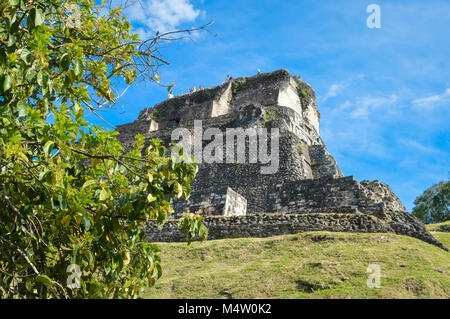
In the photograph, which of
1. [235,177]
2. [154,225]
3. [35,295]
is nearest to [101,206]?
[35,295]

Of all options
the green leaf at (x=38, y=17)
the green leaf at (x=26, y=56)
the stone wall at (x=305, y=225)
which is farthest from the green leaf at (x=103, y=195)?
the stone wall at (x=305, y=225)

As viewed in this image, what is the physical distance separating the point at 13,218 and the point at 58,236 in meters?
0.64

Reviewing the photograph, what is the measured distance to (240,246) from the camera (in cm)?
1030

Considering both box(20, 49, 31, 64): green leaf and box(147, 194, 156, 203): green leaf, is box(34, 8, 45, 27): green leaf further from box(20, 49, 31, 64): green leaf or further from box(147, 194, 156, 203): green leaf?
box(147, 194, 156, 203): green leaf

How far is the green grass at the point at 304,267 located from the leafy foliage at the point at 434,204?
15518 millimetres

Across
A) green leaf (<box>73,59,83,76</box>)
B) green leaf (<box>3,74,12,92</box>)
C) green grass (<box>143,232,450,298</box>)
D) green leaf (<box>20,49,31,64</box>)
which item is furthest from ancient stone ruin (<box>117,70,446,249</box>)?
green leaf (<box>3,74,12,92</box>)

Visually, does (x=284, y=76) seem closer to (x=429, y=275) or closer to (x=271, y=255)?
(x=271, y=255)

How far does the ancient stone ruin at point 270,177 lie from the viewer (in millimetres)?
11461

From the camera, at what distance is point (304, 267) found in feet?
26.6

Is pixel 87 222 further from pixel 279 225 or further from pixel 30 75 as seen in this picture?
pixel 279 225

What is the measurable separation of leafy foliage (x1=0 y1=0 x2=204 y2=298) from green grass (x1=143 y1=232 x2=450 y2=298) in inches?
120

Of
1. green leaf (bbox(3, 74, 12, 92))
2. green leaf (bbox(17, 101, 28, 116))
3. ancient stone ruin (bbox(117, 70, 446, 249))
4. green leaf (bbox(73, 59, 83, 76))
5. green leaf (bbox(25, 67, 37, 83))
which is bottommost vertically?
green leaf (bbox(17, 101, 28, 116))

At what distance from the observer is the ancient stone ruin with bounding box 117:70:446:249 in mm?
11461

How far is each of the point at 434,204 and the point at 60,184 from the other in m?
24.6
